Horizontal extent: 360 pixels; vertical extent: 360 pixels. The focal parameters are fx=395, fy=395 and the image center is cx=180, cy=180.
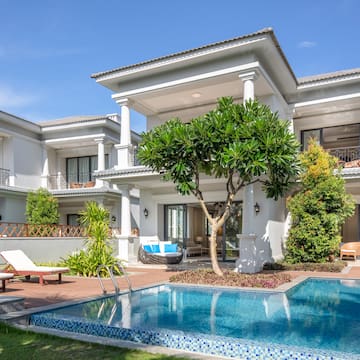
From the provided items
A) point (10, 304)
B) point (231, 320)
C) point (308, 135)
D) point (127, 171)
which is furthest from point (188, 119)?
point (10, 304)

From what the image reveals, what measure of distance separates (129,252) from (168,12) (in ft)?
31.7

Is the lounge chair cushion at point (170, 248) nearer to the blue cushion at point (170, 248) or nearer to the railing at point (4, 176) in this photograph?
the blue cushion at point (170, 248)

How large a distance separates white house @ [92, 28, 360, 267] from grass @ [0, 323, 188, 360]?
8416mm

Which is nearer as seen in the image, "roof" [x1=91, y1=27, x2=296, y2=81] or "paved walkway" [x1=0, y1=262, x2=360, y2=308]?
"paved walkway" [x1=0, y1=262, x2=360, y2=308]

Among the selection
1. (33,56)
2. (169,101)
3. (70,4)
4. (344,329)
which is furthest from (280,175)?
(33,56)

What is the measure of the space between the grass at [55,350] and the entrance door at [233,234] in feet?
40.0

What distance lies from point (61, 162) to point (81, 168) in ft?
4.77

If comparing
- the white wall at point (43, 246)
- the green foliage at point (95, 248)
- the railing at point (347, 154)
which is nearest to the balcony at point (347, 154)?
the railing at point (347, 154)

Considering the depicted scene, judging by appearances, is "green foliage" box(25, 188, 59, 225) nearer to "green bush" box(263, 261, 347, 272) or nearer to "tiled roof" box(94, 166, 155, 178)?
"tiled roof" box(94, 166, 155, 178)

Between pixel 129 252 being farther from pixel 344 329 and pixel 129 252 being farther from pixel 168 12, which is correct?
pixel 344 329

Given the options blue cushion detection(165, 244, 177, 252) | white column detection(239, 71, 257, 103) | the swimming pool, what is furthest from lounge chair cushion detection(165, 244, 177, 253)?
white column detection(239, 71, 257, 103)

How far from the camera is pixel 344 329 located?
6094 mm

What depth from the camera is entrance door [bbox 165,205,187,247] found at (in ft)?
61.5

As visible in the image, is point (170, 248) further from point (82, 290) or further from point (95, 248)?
point (82, 290)
